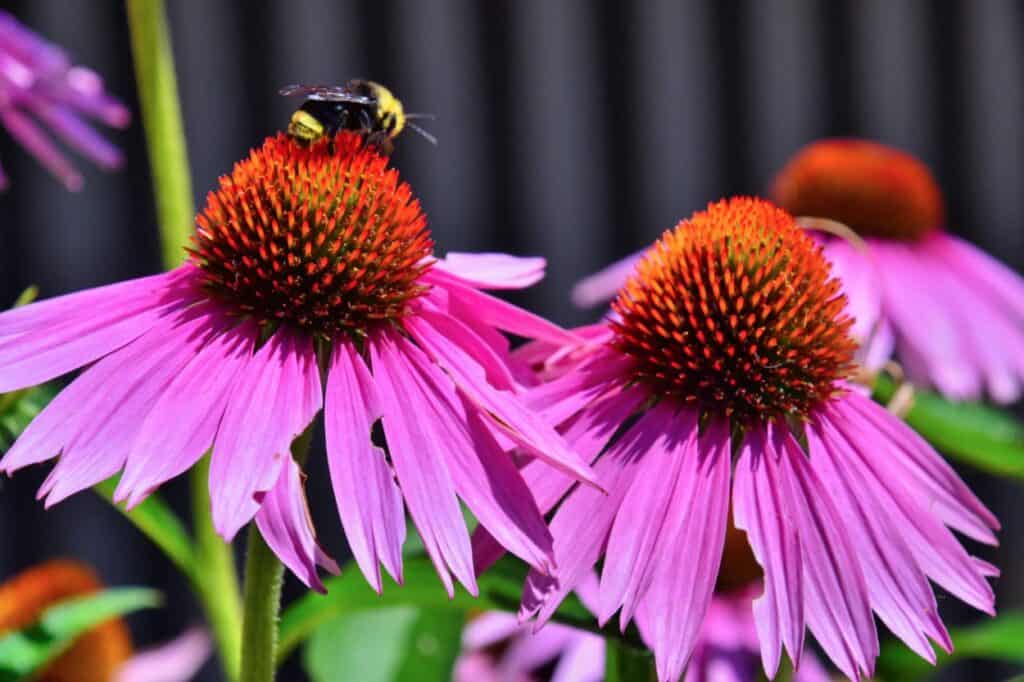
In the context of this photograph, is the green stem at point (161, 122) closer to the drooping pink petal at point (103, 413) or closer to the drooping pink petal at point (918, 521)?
the drooping pink petal at point (103, 413)

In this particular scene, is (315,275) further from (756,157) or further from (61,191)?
(756,157)

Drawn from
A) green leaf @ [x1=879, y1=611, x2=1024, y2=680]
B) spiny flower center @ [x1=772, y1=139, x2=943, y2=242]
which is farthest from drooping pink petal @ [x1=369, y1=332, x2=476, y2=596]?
spiny flower center @ [x1=772, y1=139, x2=943, y2=242]

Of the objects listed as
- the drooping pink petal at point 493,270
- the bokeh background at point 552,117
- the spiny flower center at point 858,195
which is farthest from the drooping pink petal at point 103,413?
the bokeh background at point 552,117

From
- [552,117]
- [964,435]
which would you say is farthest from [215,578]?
[552,117]

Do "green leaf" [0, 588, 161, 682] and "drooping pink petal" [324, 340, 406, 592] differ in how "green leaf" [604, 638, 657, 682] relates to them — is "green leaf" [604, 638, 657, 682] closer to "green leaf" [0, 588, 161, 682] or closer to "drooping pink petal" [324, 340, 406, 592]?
"drooping pink petal" [324, 340, 406, 592]

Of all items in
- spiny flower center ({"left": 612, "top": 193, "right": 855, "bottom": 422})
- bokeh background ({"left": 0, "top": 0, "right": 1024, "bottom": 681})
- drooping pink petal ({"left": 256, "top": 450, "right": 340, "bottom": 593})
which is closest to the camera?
drooping pink petal ({"left": 256, "top": 450, "right": 340, "bottom": 593})

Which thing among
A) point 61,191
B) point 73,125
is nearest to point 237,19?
point 61,191

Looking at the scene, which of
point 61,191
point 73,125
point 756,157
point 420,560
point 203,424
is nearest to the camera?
point 203,424
